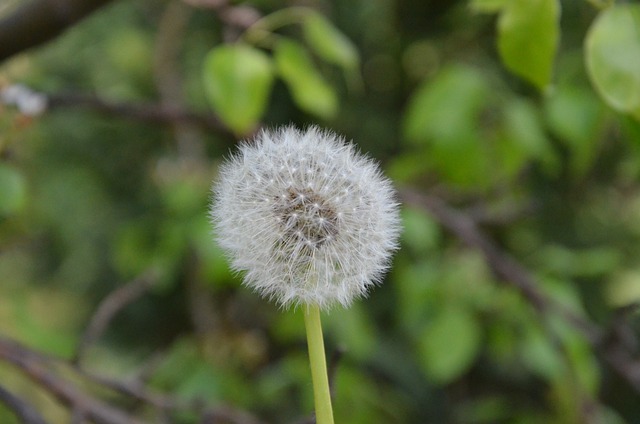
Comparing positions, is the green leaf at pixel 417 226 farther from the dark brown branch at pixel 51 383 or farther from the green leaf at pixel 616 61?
the green leaf at pixel 616 61

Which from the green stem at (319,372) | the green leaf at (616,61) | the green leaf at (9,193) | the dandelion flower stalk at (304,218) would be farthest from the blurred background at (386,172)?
the green stem at (319,372)

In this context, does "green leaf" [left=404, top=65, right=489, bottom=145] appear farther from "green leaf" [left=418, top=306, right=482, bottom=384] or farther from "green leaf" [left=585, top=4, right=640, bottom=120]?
"green leaf" [left=585, top=4, right=640, bottom=120]

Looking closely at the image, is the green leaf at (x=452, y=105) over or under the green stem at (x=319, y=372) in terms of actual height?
over

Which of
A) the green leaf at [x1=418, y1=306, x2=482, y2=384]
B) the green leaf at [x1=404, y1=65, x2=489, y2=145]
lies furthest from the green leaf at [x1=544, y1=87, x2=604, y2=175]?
the green leaf at [x1=418, y1=306, x2=482, y2=384]

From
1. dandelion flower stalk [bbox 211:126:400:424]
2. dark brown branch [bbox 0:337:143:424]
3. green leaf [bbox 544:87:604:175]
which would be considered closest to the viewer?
dandelion flower stalk [bbox 211:126:400:424]

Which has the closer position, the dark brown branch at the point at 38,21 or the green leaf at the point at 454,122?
the dark brown branch at the point at 38,21

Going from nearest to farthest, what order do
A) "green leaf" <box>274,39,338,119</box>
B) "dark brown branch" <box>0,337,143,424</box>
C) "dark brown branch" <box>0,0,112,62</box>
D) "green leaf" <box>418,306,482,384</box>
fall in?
1. "dark brown branch" <box>0,0,112,62</box>
2. "dark brown branch" <box>0,337,143,424</box>
3. "green leaf" <box>274,39,338,119</box>
4. "green leaf" <box>418,306,482,384</box>
